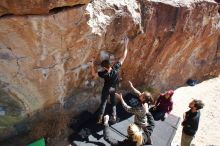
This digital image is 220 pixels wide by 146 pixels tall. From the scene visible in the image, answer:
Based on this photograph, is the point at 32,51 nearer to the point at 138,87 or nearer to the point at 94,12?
the point at 94,12

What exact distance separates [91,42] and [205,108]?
4.27 m

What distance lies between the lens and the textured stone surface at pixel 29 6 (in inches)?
239

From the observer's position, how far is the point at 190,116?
7.07 metres

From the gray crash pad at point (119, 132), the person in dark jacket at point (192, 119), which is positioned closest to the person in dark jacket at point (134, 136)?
the gray crash pad at point (119, 132)

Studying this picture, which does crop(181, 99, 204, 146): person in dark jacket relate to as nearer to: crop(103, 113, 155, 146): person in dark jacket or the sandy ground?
crop(103, 113, 155, 146): person in dark jacket

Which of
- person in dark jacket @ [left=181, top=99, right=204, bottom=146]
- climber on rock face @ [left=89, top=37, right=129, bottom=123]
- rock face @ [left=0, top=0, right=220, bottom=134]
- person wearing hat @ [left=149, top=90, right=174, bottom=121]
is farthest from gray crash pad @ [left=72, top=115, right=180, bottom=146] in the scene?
rock face @ [left=0, top=0, right=220, bottom=134]

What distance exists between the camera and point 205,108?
10.0 m

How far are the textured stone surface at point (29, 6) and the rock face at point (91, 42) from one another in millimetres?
17

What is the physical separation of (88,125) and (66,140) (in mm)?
583

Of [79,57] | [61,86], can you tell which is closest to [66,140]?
[61,86]

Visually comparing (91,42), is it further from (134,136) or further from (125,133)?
(134,136)

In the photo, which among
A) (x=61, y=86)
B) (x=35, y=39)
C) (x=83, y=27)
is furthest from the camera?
(x=61, y=86)

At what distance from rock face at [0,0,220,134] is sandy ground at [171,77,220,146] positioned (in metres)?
0.54

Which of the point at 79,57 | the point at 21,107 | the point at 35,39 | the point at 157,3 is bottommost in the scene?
the point at 21,107
